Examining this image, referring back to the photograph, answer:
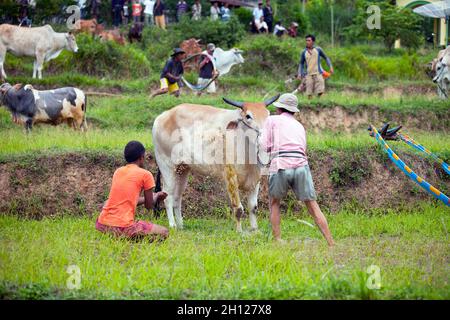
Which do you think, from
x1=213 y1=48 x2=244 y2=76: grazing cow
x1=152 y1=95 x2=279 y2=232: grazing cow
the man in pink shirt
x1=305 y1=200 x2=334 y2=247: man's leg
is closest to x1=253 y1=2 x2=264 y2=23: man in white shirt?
x1=213 y1=48 x2=244 y2=76: grazing cow

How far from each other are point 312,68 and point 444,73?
11.2ft

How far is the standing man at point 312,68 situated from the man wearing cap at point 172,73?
2734mm

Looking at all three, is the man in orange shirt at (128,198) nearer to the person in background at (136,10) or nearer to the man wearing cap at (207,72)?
the man wearing cap at (207,72)

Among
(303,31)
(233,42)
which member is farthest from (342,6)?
(233,42)

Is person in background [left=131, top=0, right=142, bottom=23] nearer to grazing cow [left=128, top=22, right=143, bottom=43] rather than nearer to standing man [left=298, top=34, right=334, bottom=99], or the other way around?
grazing cow [left=128, top=22, right=143, bottom=43]

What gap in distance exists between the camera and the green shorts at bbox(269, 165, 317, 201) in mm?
9242

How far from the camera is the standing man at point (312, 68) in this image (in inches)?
704

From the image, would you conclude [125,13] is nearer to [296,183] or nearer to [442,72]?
[442,72]

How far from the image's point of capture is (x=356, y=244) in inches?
376

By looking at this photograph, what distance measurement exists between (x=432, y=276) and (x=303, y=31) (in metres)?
23.3

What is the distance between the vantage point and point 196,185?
12258 millimetres

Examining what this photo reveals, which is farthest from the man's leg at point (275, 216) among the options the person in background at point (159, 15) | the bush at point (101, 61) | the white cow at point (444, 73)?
the person in background at point (159, 15)

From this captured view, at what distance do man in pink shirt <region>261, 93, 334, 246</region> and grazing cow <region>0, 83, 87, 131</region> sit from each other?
738 centimetres

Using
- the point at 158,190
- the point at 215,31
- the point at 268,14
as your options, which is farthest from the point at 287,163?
the point at 268,14
